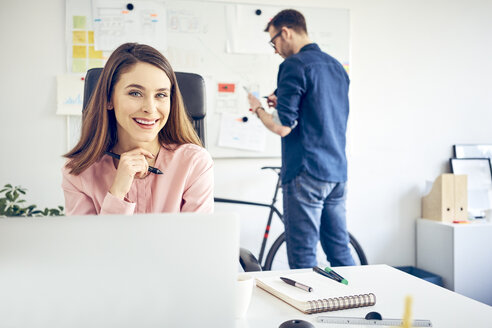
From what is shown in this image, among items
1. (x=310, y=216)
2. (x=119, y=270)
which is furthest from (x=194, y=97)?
(x=119, y=270)

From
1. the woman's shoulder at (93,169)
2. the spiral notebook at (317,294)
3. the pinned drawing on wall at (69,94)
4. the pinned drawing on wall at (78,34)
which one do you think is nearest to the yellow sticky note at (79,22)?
the pinned drawing on wall at (78,34)

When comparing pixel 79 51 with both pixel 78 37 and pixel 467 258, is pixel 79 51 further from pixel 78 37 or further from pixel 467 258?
pixel 467 258

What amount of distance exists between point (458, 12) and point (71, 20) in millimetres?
2439

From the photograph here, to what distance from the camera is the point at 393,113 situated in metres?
2.77

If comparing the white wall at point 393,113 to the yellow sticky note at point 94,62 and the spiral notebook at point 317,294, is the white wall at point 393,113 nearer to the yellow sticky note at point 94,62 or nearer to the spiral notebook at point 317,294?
the yellow sticky note at point 94,62

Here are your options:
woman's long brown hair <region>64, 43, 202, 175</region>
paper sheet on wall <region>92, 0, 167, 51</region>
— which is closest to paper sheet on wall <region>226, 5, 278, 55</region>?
paper sheet on wall <region>92, 0, 167, 51</region>

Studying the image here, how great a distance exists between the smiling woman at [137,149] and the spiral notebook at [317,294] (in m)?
0.35

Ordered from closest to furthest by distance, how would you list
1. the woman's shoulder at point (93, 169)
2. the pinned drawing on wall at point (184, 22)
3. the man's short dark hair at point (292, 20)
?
the woman's shoulder at point (93, 169) < the man's short dark hair at point (292, 20) < the pinned drawing on wall at point (184, 22)

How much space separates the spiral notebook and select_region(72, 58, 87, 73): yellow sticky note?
6.04 feet

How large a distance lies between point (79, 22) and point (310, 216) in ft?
5.40

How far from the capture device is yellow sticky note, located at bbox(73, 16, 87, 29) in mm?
2334

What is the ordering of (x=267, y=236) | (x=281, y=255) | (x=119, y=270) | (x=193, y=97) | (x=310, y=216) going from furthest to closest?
1. (x=281, y=255)
2. (x=267, y=236)
3. (x=310, y=216)
4. (x=193, y=97)
5. (x=119, y=270)

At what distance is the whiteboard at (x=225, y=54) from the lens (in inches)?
96.0

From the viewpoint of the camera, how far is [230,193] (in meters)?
2.52
